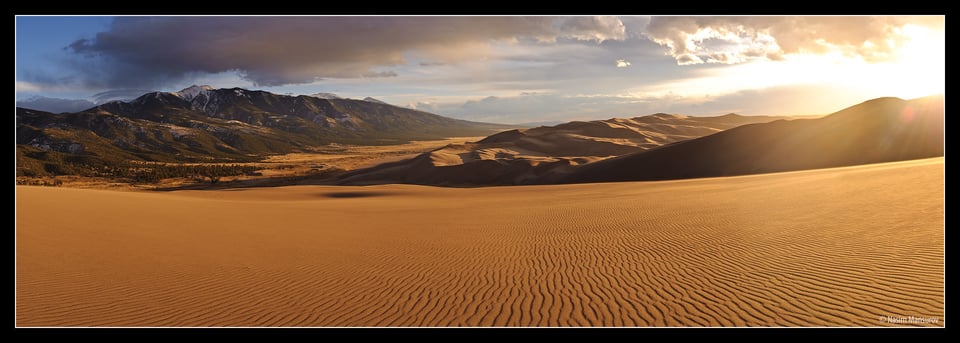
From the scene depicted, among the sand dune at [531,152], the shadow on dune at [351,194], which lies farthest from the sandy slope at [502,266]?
the sand dune at [531,152]

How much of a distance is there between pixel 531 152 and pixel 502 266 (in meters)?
78.9

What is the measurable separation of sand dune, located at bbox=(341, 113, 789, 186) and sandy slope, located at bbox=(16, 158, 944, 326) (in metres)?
37.8

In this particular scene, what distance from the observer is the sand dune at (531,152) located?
5678cm

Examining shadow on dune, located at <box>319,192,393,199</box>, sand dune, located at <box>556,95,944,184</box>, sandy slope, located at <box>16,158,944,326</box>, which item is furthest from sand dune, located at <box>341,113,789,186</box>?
sandy slope, located at <box>16,158,944,326</box>

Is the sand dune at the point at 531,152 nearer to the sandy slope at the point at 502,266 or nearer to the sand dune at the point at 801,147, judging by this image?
the sand dune at the point at 801,147

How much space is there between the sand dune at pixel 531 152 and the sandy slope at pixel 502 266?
37829mm

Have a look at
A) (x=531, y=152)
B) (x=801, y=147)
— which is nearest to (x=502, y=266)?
(x=801, y=147)

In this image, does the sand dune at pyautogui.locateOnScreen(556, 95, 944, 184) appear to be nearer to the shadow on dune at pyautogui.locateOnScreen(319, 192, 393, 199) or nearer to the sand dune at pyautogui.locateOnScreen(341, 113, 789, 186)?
the sand dune at pyautogui.locateOnScreen(341, 113, 789, 186)

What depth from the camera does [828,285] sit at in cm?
745

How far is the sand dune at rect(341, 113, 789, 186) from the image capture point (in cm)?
5678

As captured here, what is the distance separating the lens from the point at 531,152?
290 ft

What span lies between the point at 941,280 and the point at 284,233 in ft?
49.8
